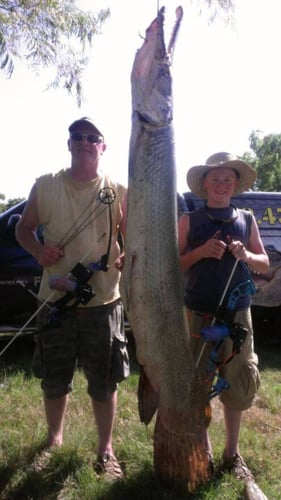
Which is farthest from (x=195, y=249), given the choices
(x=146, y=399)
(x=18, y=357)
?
(x=18, y=357)

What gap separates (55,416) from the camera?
343 cm

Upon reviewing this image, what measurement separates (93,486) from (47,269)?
4.62ft

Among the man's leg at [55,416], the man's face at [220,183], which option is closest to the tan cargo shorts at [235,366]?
the man's face at [220,183]

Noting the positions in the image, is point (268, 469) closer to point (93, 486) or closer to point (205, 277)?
point (93, 486)

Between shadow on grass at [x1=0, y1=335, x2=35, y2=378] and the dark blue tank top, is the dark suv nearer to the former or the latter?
shadow on grass at [x1=0, y1=335, x2=35, y2=378]

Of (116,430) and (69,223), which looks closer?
(69,223)

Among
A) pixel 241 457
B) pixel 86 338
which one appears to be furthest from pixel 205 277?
pixel 241 457

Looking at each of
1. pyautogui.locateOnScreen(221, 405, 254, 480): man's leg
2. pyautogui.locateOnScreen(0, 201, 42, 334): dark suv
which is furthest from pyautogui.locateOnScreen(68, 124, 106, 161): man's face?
pyautogui.locateOnScreen(0, 201, 42, 334): dark suv

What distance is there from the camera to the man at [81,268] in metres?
3.25

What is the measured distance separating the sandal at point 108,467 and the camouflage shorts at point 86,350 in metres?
0.42

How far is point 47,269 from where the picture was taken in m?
3.38

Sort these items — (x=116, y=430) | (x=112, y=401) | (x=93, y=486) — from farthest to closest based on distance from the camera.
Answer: (x=116, y=430), (x=112, y=401), (x=93, y=486)

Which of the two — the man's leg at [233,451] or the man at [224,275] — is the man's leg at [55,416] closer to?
the man at [224,275]

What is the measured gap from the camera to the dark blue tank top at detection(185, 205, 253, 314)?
123 inches
